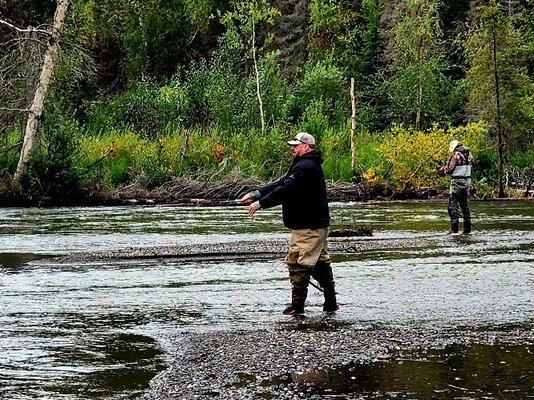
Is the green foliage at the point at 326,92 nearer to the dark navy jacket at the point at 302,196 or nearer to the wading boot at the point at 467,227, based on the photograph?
the wading boot at the point at 467,227

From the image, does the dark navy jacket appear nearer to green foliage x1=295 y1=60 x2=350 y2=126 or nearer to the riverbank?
the riverbank

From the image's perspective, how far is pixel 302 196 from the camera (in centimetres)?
1309

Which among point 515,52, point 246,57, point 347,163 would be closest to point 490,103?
point 515,52

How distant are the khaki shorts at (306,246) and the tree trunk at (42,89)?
86.2 feet

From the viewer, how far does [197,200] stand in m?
38.8

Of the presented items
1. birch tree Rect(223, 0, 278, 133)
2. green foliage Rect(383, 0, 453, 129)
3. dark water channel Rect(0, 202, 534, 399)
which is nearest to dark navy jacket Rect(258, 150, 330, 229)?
dark water channel Rect(0, 202, 534, 399)

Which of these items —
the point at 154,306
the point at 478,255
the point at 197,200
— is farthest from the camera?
the point at 197,200

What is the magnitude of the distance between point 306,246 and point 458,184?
40.4 feet

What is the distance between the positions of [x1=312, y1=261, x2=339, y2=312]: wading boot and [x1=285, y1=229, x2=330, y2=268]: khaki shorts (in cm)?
23

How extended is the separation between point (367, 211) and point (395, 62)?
20.6 m

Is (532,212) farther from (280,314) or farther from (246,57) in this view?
(246,57)

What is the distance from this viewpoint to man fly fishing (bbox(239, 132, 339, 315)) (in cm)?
1300

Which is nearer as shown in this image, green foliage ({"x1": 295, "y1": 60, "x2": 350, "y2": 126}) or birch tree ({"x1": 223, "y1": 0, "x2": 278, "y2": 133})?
birch tree ({"x1": 223, "y1": 0, "x2": 278, "y2": 133})

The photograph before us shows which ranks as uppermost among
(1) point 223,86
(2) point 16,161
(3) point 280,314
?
(1) point 223,86
